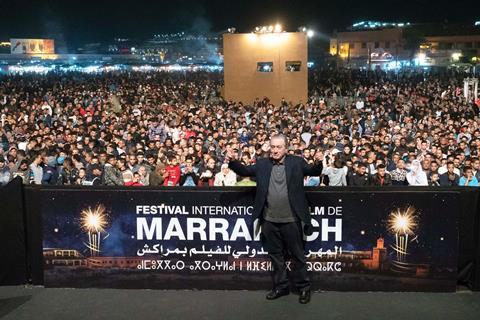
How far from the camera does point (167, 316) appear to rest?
17.2 ft

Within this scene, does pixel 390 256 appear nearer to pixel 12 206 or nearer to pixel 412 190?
pixel 412 190

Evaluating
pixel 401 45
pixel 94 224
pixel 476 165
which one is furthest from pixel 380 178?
pixel 401 45

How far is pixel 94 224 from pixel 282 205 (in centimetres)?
203

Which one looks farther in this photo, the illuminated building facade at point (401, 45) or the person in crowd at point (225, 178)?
the illuminated building facade at point (401, 45)

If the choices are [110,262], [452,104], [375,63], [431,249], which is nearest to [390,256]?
[431,249]

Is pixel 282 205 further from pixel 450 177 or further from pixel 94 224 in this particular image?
pixel 450 177

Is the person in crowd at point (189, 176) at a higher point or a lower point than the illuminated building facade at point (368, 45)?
lower

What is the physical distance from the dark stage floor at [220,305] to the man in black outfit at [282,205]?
29cm

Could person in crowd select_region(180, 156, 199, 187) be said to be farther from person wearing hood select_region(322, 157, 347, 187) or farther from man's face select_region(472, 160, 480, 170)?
man's face select_region(472, 160, 480, 170)

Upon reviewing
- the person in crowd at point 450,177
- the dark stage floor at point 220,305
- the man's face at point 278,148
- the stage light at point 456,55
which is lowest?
the dark stage floor at point 220,305

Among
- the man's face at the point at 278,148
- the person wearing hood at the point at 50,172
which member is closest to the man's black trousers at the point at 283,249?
the man's face at the point at 278,148

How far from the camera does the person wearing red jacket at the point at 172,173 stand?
29.5 ft

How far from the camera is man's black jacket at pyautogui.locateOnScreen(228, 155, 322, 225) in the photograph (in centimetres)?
540

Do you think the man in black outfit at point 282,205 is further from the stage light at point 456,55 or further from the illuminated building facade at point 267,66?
the stage light at point 456,55
